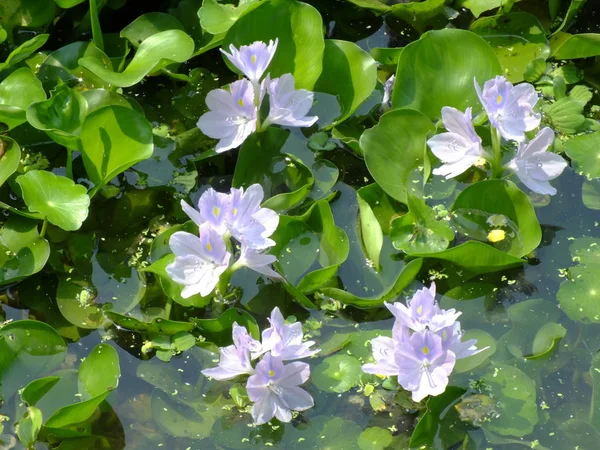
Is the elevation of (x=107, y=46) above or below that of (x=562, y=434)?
above

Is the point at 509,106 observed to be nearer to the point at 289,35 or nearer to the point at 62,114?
the point at 289,35

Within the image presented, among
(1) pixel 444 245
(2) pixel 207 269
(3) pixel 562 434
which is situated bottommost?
(3) pixel 562 434

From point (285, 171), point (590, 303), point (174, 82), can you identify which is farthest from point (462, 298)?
point (174, 82)

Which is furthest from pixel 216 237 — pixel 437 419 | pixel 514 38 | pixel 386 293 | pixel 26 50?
pixel 514 38

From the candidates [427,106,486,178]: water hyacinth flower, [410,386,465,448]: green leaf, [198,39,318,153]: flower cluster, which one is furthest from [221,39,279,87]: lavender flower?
[410,386,465,448]: green leaf

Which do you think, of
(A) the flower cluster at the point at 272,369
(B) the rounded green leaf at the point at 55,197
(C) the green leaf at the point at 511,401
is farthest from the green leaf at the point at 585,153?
(B) the rounded green leaf at the point at 55,197

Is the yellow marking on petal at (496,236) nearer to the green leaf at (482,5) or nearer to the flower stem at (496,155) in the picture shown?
the flower stem at (496,155)

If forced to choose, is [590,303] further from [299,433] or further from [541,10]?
[541,10]
